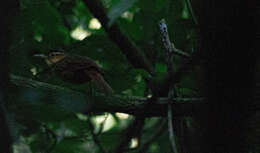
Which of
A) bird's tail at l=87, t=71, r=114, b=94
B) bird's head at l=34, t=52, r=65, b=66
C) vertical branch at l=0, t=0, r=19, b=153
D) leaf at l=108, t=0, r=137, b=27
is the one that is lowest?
bird's tail at l=87, t=71, r=114, b=94

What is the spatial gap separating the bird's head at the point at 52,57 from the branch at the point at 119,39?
1.68 feet

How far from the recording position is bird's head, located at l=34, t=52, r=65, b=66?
306 centimetres

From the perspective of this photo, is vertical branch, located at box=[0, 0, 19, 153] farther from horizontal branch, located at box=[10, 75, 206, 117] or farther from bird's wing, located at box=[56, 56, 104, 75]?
bird's wing, located at box=[56, 56, 104, 75]

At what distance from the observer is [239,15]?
67 centimetres

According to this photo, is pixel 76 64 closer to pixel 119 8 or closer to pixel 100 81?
pixel 100 81

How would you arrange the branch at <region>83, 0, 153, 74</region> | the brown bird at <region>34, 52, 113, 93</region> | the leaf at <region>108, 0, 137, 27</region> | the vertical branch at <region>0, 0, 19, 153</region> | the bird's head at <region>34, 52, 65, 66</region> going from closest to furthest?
the vertical branch at <region>0, 0, 19, 153</region>
the leaf at <region>108, 0, 137, 27</region>
the bird's head at <region>34, 52, 65, 66</region>
the branch at <region>83, 0, 153, 74</region>
the brown bird at <region>34, 52, 113, 93</region>

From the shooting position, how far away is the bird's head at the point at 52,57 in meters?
3.06

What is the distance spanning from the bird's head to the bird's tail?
1.13ft

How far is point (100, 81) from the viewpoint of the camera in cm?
306

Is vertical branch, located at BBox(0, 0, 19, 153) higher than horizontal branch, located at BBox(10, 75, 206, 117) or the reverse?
higher

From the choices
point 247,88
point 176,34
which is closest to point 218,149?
point 247,88

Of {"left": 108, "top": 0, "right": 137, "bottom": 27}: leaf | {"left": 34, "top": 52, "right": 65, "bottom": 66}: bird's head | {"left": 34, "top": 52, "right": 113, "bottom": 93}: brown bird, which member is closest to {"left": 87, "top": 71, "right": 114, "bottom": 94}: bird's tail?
{"left": 34, "top": 52, "right": 113, "bottom": 93}: brown bird

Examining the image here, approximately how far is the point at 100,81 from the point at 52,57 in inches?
28.3

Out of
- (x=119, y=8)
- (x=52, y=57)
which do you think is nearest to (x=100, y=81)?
(x=52, y=57)
